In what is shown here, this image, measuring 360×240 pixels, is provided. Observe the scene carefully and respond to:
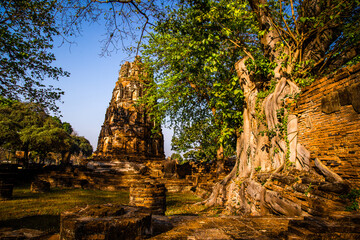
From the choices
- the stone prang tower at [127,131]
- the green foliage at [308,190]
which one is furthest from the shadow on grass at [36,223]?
the stone prang tower at [127,131]

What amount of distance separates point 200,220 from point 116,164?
19.8m

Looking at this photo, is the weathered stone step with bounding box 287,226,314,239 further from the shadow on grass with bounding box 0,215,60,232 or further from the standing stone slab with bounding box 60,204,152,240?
the shadow on grass with bounding box 0,215,60,232

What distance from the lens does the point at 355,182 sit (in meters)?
3.76

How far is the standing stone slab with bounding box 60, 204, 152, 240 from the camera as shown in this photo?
2.15m

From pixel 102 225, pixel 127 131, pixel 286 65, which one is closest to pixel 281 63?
pixel 286 65

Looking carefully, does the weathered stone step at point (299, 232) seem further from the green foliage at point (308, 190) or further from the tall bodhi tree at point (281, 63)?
the tall bodhi tree at point (281, 63)

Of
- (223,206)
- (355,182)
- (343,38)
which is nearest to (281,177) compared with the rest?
(355,182)

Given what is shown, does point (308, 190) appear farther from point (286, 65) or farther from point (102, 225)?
point (286, 65)

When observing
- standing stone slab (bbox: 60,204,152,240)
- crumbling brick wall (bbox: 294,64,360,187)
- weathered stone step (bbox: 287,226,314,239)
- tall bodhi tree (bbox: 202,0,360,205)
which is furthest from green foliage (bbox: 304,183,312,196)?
standing stone slab (bbox: 60,204,152,240)

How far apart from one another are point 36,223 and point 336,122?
7522 mm

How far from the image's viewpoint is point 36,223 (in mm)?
5426

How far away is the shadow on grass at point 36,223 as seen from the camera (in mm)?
5062

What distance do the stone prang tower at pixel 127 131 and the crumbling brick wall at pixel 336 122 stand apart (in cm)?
2304

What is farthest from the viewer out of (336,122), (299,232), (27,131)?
(27,131)
